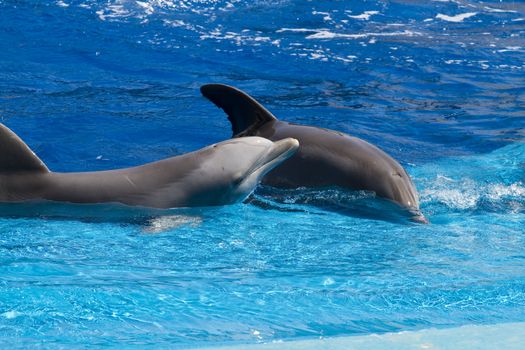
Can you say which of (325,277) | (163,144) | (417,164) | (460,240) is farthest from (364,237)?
(163,144)

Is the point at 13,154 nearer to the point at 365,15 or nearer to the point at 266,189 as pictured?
the point at 266,189

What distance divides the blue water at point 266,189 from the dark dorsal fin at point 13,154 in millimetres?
284

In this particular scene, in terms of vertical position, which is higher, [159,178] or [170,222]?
[159,178]

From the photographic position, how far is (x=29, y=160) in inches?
222

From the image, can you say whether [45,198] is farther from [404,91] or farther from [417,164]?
[404,91]

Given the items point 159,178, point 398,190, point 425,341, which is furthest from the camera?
point 398,190

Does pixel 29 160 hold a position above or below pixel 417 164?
above

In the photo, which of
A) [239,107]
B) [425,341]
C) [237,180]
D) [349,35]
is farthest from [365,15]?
[425,341]

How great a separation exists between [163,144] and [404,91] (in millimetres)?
3573

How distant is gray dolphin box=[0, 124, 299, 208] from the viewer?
224 inches

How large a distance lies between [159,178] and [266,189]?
843 mm

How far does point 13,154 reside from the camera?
5.55 meters

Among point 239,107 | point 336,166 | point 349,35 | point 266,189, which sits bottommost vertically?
point 266,189

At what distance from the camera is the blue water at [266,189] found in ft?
13.1
